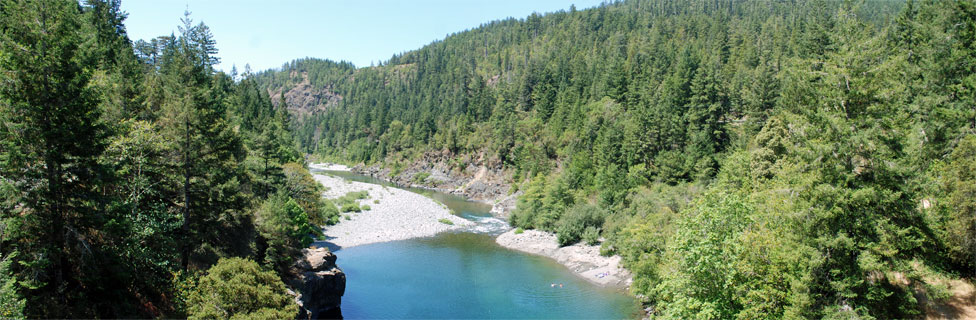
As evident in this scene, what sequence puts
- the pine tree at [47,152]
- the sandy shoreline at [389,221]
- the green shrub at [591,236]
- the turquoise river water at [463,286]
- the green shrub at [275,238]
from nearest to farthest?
the pine tree at [47,152]
the green shrub at [275,238]
the turquoise river water at [463,286]
the green shrub at [591,236]
the sandy shoreline at [389,221]

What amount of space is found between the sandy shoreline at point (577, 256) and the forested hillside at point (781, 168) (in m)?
1.89

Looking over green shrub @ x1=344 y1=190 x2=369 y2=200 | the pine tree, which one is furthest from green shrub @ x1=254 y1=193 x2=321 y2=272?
green shrub @ x1=344 y1=190 x2=369 y2=200

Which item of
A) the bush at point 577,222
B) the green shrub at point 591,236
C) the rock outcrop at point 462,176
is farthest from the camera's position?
the rock outcrop at point 462,176

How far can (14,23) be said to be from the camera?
14.6 metres

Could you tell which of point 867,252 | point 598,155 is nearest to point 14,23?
point 867,252

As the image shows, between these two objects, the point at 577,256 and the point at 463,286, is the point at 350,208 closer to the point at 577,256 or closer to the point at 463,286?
the point at 463,286

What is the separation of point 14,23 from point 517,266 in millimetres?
38953

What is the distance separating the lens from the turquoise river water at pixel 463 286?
34500 mm

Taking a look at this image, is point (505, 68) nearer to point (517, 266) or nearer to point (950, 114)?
point (517, 266)

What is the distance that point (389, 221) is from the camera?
63.7m

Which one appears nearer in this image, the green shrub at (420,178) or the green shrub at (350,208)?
the green shrub at (350,208)

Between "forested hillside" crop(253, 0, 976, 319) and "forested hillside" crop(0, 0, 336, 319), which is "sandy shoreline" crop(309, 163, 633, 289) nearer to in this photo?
"forested hillside" crop(253, 0, 976, 319)

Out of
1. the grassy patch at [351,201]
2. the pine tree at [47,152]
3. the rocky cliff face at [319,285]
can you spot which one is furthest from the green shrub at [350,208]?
the pine tree at [47,152]

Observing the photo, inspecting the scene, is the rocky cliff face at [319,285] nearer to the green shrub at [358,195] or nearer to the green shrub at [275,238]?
the green shrub at [275,238]
